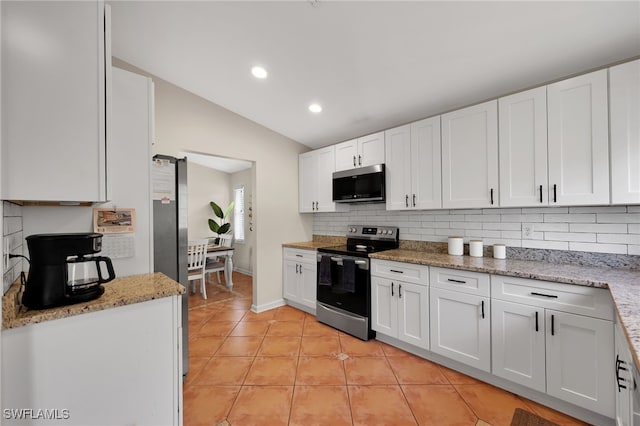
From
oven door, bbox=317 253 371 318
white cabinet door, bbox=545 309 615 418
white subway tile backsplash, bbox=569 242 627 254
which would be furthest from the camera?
oven door, bbox=317 253 371 318

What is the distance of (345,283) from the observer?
113 inches

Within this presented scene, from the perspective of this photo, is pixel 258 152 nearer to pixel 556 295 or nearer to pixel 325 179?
pixel 325 179

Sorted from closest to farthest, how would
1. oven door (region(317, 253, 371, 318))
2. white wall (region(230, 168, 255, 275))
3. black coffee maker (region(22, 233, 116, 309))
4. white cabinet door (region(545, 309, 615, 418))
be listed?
1. black coffee maker (region(22, 233, 116, 309))
2. white cabinet door (region(545, 309, 615, 418))
3. oven door (region(317, 253, 371, 318))
4. white wall (region(230, 168, 255, 275))

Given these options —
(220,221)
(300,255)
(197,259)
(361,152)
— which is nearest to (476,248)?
(361,152)

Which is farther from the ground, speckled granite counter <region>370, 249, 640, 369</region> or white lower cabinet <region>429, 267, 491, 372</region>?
speckled granite counter <region>370, 249, 640, 369</region>

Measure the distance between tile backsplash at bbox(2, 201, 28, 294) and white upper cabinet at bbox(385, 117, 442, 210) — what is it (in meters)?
2.83

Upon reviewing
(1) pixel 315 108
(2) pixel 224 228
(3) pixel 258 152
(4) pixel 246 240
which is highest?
(1) pixel 315 108

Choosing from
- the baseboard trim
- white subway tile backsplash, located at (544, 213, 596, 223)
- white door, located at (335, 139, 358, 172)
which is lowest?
the baseboard trim

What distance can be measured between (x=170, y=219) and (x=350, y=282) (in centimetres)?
182

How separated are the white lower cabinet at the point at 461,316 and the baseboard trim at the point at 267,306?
217 cm

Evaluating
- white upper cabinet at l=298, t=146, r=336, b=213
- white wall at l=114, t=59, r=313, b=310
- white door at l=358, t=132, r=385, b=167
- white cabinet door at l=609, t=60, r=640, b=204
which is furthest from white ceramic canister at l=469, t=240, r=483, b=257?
white wall at l=114, t=59, r=313, b=310

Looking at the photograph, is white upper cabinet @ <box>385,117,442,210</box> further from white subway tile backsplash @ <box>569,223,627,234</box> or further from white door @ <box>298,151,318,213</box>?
white door @ <box>298,151,318,213</box>

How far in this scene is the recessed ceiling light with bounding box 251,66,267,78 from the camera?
249 centimetres

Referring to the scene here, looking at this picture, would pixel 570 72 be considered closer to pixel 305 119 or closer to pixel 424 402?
pixel 305 119
